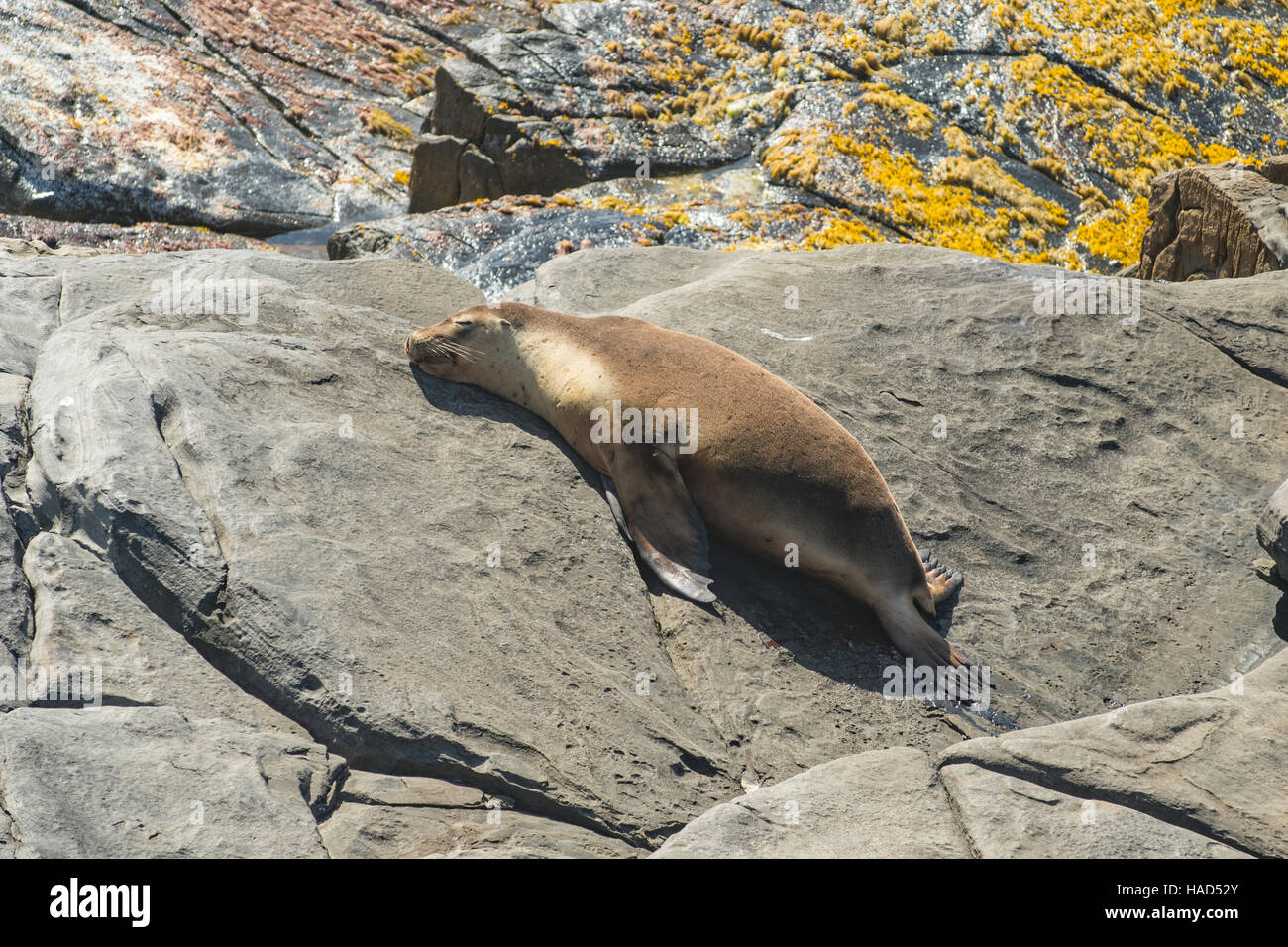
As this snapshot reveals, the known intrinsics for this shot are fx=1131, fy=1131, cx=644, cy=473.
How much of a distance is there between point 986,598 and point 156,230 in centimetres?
1006

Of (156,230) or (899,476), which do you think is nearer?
(899,476)

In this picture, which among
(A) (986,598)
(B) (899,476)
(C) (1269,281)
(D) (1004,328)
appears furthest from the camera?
(C) (1269,281)

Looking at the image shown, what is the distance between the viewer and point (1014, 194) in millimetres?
12344

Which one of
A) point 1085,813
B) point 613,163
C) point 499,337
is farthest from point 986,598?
point 613,163

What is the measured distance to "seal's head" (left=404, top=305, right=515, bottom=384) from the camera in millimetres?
5902

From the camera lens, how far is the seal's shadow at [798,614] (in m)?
4.89

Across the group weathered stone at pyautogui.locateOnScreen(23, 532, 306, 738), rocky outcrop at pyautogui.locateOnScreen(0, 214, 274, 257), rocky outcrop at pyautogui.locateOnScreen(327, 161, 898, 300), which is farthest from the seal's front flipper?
rocky outcrop at pyautogui.locateOnScreen(0, 214, 274, 257)

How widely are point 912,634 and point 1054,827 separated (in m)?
1.61

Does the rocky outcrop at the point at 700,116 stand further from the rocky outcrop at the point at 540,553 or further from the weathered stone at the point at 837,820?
the weathered stone at the point at 837,820

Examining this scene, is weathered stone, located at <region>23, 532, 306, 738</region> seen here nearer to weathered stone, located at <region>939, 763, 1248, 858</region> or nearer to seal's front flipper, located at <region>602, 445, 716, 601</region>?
seal's front flipper, located at <region>602, 445, 716, 601</region>

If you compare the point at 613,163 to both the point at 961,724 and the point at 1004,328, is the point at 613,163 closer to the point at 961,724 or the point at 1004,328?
the point at 1004,328

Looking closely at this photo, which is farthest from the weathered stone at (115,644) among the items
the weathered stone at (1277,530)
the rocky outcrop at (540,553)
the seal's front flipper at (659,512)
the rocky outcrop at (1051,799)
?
the weathered stone at (1277,530)

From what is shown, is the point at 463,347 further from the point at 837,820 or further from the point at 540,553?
the point at 837,820

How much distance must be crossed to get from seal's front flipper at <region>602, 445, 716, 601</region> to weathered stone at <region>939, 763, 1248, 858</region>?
68.2 inches
